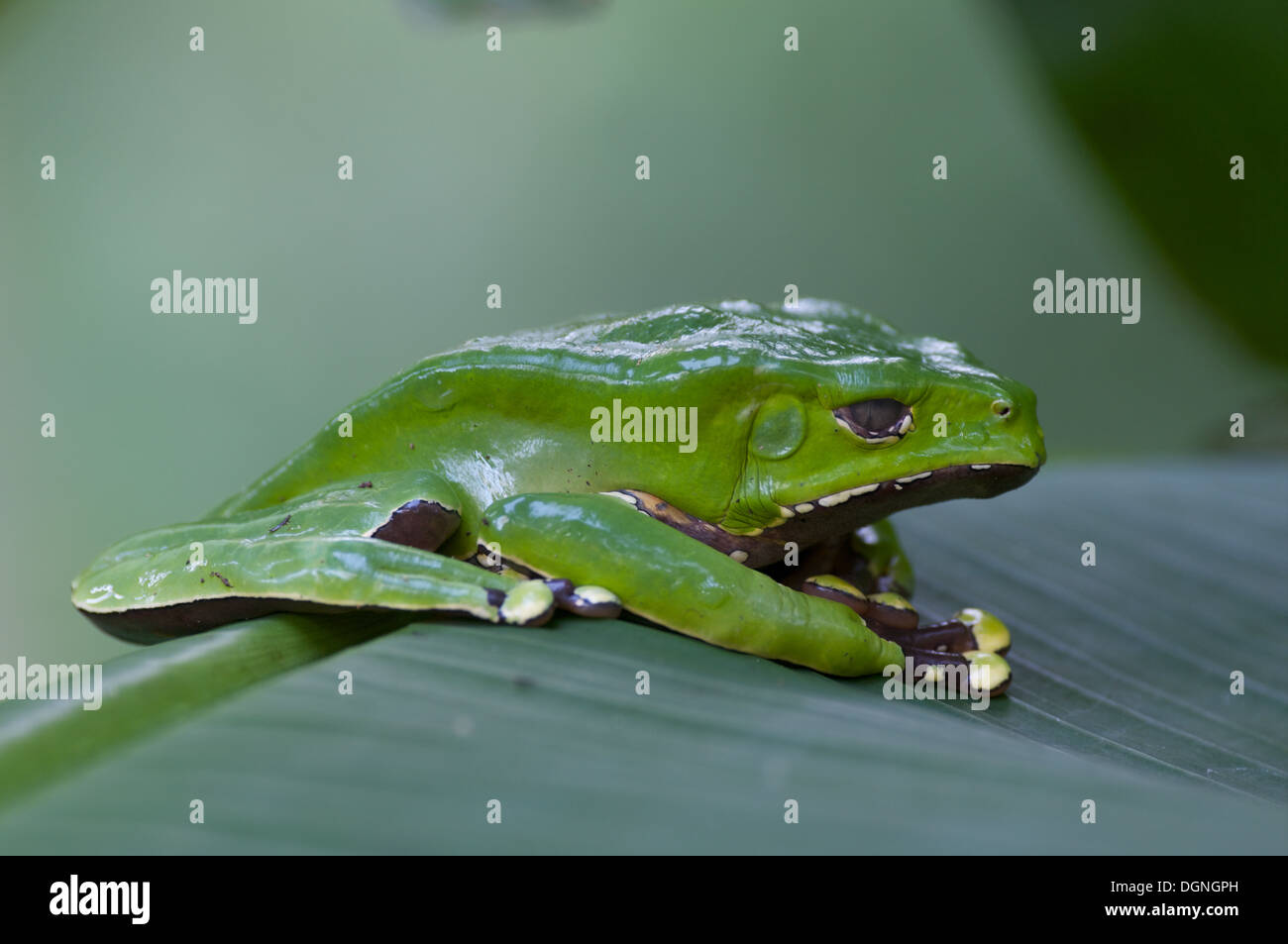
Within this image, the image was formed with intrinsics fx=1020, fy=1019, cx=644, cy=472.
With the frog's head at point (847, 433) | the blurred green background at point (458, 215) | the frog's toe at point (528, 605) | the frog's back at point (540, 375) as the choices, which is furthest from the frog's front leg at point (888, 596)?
the blurred green background at point (458, 215)

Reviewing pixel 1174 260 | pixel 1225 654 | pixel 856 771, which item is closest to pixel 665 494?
pixel 856 771

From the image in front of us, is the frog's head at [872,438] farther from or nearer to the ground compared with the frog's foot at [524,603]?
farther from the ground

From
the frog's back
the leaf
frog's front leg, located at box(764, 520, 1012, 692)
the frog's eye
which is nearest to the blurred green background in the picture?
the frog's back

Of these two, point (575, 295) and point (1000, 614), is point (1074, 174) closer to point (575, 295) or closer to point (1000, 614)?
point (575, 295)

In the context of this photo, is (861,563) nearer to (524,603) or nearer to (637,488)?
(637,488)

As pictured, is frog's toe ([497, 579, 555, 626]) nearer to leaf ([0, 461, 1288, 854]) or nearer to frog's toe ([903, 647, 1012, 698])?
leaf ([0, 461, 1288, 854])

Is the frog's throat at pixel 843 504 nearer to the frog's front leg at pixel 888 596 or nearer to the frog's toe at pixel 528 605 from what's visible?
the frog's front leg at pixel 888 596
